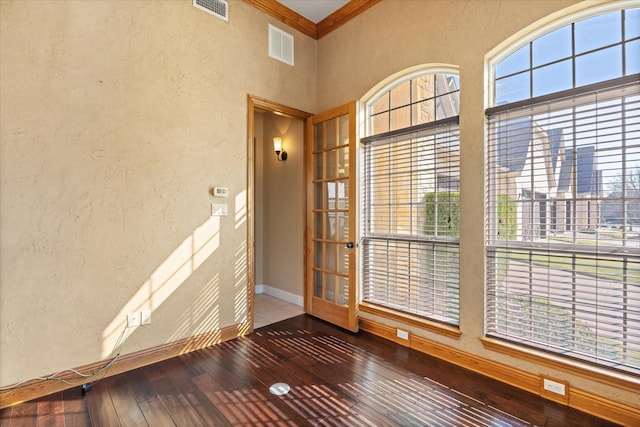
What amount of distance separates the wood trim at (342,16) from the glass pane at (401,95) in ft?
2.94

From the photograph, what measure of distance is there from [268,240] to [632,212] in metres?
3.77

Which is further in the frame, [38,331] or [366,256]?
[366,256]

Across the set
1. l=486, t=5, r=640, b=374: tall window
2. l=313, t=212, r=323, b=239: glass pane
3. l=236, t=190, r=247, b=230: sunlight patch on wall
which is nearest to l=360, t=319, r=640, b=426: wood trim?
l=486, t=5, r=640, b=374: tall window

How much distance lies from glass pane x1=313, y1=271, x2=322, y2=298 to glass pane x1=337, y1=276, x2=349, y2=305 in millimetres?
318

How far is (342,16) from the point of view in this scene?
3.43m

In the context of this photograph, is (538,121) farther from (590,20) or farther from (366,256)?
(366,256)

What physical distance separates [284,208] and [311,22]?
2.29 meters

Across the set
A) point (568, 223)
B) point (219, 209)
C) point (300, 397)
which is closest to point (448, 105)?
point (568, 223)

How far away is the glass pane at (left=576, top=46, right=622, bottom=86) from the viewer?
1907 millimetres

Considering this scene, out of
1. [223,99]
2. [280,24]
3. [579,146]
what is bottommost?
[579,146]

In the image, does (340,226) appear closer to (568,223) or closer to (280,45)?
(568,223)

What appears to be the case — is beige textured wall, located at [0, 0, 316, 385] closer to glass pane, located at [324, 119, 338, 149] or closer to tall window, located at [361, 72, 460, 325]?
glass pane, located at [324, 119, 338, 149]

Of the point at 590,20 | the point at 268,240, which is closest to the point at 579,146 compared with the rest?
the point at 590,20

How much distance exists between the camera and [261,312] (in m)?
3.81
